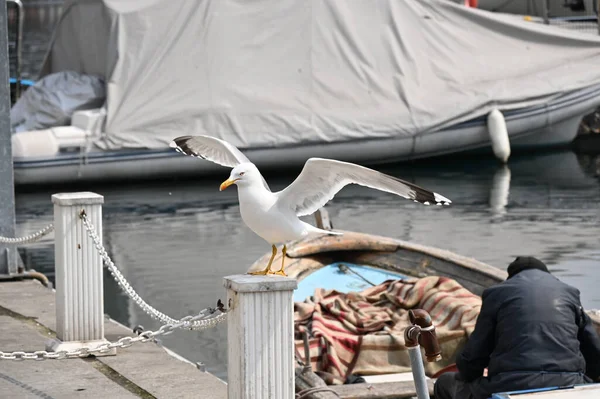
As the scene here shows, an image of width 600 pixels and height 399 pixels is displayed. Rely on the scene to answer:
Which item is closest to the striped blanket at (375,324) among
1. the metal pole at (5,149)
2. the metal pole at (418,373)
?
the metal pole at (5,149)

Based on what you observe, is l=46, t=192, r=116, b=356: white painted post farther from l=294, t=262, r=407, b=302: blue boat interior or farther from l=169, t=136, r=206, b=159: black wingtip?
l=294, t=262, r=407, b=302: blue boat interior

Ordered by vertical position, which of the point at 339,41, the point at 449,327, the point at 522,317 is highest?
the point at 339,41

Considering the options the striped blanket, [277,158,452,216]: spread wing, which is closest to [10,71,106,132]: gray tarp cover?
the striped blanket

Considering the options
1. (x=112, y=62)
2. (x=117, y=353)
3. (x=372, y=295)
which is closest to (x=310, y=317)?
(x=372, y=295)

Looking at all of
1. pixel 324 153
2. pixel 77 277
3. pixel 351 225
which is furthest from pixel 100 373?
pixel 324 153

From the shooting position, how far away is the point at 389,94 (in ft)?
70.9

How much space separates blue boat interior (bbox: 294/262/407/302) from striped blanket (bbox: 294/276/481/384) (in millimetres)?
824

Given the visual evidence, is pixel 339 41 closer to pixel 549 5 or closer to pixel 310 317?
pixel 549 5

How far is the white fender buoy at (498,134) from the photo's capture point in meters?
22.1

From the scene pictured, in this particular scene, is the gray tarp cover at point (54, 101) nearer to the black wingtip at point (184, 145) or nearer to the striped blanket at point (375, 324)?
the striped blanket at point (375, 324)

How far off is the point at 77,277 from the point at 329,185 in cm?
210

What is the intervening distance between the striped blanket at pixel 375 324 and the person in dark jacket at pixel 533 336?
217cm

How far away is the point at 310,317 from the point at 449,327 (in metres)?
1.01

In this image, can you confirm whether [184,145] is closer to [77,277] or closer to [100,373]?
[77,277]
